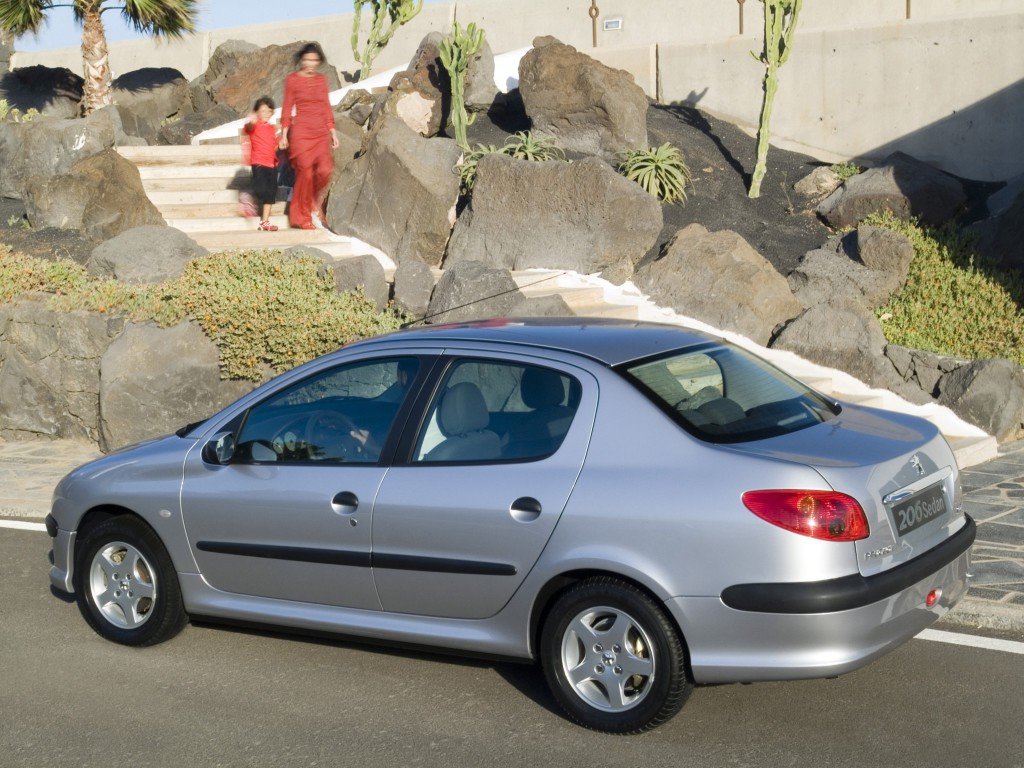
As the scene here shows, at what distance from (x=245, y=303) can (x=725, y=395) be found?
6.34 metres

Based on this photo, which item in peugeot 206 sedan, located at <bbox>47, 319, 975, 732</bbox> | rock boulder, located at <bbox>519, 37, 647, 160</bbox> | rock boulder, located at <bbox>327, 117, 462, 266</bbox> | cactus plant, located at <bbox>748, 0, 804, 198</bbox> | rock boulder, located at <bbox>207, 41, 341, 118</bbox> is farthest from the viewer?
rock boulder, located at <bbox>207, 41, 341, 118</bbox>

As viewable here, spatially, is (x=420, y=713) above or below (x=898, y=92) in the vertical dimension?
below

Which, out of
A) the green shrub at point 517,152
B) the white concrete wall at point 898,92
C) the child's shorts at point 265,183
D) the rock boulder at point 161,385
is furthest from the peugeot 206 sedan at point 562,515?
the white concrete wall at point 898,92

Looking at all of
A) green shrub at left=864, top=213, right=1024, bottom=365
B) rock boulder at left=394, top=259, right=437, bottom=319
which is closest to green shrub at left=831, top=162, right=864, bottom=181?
green shrub at left=864, top=213, right=1024, bottom=365

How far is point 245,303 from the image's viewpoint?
10.5 metres

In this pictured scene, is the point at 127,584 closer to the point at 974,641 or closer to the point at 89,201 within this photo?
the point at 974,641

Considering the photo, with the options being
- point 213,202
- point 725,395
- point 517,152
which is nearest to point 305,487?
point 725,395

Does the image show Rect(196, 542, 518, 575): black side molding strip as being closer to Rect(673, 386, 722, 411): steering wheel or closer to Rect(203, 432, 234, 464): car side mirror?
Rect(203, 432, 234, 464): car side mirror

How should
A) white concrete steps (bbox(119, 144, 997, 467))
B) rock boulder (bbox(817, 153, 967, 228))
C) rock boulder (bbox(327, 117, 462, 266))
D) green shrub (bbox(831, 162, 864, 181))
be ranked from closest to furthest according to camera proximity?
white concrete steps (bbox(119, 144, 997, 467))
rock boulder (bbox(327, 117, 462, 266))
rock boulder (bbox(817, 153, 967, 228))
green shrub (bbox(831, 162, 864, 181))

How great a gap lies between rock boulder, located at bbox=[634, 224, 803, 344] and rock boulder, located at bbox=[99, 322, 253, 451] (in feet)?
14.8

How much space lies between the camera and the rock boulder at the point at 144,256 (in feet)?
39.6

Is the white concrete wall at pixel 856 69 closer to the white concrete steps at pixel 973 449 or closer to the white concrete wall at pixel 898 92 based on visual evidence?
the white concrete wall at pixel 898 92

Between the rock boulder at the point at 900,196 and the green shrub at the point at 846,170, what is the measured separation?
2.71ft

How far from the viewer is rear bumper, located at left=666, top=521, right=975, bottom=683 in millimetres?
4359
